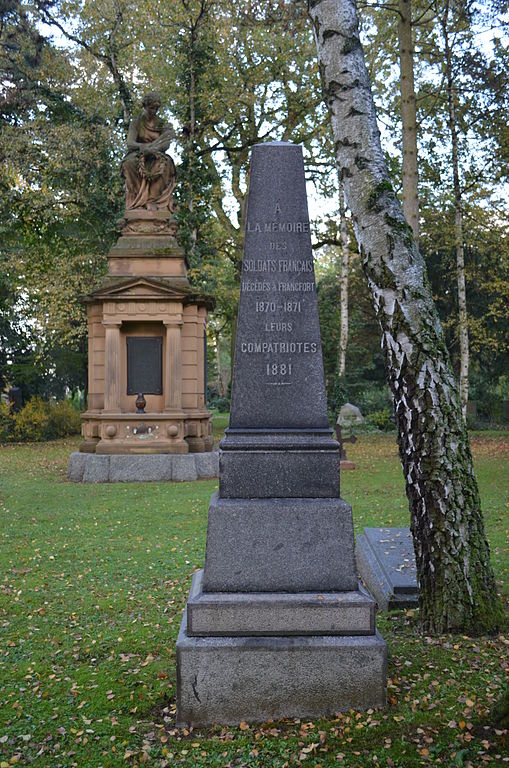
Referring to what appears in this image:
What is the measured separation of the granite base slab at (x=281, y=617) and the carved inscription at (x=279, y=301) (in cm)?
143

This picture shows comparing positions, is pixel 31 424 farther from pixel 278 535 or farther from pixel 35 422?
pixel 278 535

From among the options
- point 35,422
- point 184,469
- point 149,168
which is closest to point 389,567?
point 184,469

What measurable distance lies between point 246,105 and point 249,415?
22.9 meters

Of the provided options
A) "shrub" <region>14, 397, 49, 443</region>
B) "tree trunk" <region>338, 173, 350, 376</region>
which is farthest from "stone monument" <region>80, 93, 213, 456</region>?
"shrub" <region>14, 397, 49, 443</region>

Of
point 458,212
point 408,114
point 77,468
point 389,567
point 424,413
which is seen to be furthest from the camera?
point 458,212

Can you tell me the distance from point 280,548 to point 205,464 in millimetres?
11270

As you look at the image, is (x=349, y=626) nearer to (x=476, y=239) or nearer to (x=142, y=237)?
(x=142, y=237)

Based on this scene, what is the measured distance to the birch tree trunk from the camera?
4.71 meters

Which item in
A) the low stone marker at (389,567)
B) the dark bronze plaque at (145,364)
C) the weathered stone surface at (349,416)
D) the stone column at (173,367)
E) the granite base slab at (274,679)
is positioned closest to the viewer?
the granite base slab at (274,679)

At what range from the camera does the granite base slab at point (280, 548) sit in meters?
4.09

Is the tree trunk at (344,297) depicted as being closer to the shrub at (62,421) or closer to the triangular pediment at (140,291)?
the triangular pediment at (140,291)

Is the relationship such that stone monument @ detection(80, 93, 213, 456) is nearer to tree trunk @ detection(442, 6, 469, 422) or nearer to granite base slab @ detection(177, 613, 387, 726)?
tree trunk @ detection(442, 6, 469, 422)

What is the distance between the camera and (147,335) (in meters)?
15.5

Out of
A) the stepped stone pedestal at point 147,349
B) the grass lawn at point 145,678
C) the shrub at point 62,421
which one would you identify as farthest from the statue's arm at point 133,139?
the shrub at point 62,421
